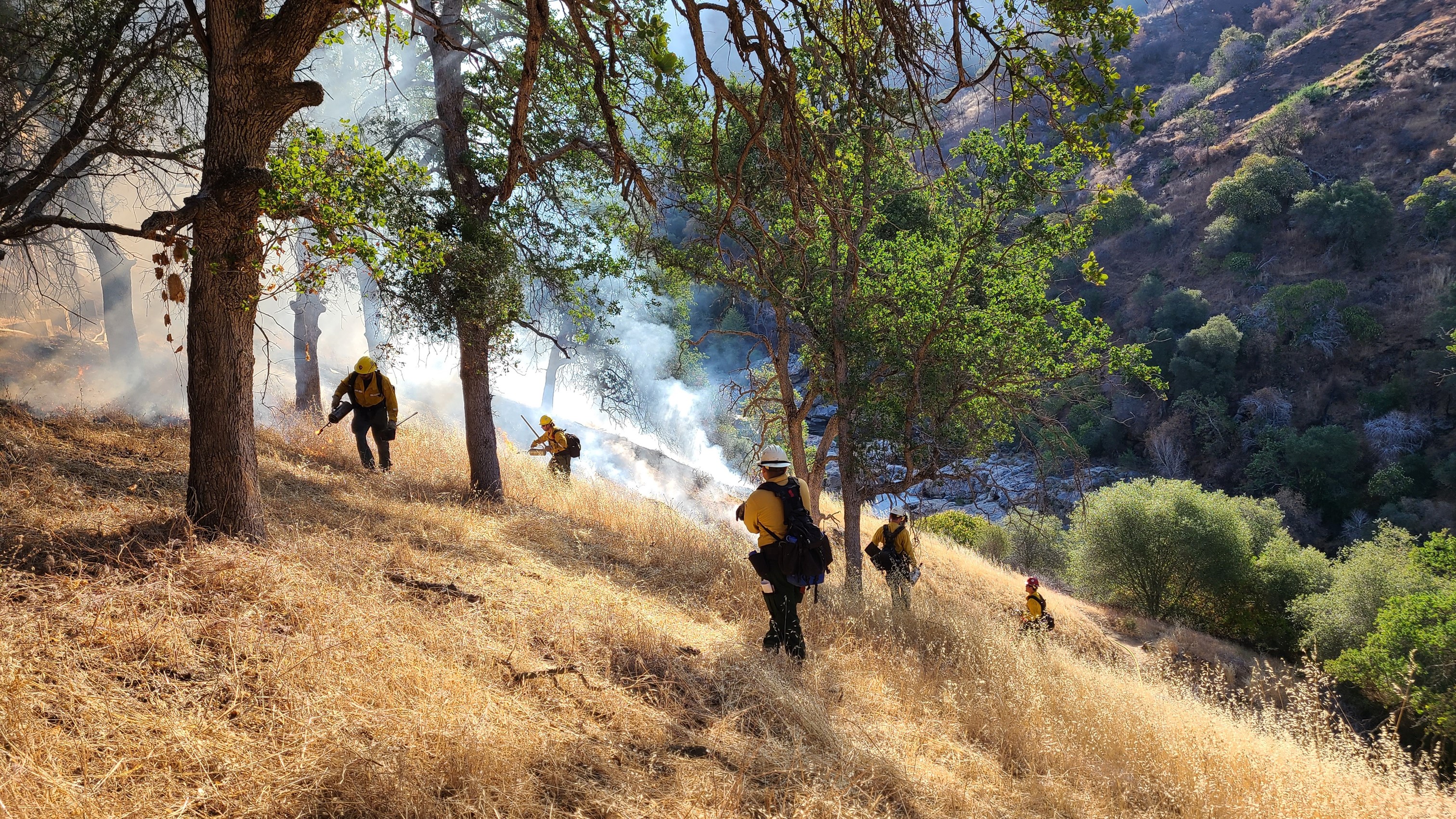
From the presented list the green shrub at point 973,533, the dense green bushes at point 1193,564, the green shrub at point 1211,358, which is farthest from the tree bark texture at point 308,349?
the green shrub at point 1211,358

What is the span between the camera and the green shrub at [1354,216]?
40.4 m

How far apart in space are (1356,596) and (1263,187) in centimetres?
3802

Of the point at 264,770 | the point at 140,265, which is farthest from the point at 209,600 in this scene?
the point at 140,265

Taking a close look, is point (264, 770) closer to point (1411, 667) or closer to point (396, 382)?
point (1411, 667)

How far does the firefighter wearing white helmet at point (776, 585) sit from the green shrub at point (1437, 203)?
50529 millimetres

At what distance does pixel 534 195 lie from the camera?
11445 mm

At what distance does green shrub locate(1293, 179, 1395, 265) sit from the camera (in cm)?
4044

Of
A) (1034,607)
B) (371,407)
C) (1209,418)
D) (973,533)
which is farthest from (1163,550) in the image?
(371,407)

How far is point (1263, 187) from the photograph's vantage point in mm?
45844

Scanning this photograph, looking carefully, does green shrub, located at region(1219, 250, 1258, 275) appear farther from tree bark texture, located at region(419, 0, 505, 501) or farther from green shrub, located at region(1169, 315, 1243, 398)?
tree bark texture, located at region(419, 0, 505, 501)

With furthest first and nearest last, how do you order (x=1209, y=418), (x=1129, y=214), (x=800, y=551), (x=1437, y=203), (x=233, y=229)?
(x=1129, y=214)
(x=1437, y=203)
(x=1209, y=418)
(x=800, y=551)
(x=233, y=229)

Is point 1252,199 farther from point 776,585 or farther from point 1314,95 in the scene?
point 776,585

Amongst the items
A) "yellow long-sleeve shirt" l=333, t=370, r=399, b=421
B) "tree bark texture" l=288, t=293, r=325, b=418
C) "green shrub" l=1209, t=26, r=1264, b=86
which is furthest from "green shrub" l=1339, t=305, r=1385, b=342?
"tree bark texture" l=288, t=293, r=325, b=418

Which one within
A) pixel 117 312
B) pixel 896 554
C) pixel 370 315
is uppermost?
pixel 370 315
